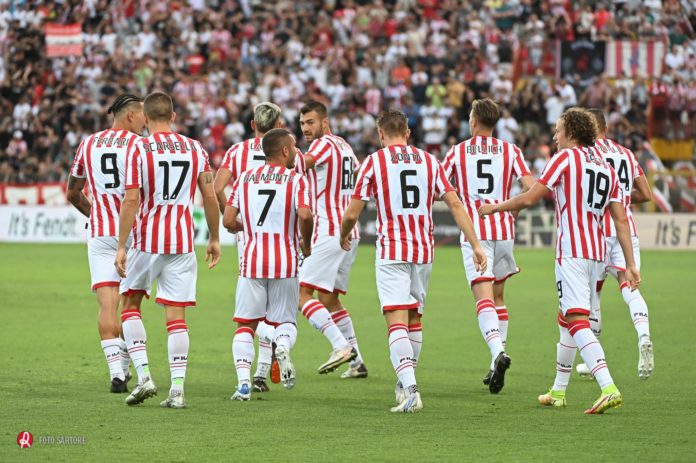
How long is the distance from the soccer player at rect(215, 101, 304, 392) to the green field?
25cm

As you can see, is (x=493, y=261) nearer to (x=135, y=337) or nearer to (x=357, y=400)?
(x=357, y=400)

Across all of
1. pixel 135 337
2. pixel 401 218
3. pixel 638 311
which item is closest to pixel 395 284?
pixel 401 218

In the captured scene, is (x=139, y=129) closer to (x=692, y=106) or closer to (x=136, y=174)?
(x=136, y=174)

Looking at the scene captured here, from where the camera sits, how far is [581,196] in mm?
9055

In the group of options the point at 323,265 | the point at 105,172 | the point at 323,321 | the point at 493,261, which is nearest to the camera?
the point at 105,172

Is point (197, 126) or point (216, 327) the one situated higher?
point (197, 126)

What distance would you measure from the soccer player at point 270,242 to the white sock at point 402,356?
3.18 ft

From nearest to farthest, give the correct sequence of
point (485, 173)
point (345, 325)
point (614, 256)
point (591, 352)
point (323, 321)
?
1. point (591, 352)
2. point (485, 173)
3. point (323, 321)
4. point (614, 256)
5. point (345, 325)

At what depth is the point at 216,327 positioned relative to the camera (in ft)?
49.1

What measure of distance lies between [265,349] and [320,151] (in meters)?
1.99

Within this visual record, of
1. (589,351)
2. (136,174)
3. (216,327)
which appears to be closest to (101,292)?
(136,174)

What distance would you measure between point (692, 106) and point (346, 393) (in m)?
23.3

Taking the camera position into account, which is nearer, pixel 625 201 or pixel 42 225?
pixel 625 201

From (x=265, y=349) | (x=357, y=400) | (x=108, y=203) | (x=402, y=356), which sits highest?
(x=108, y=203)
